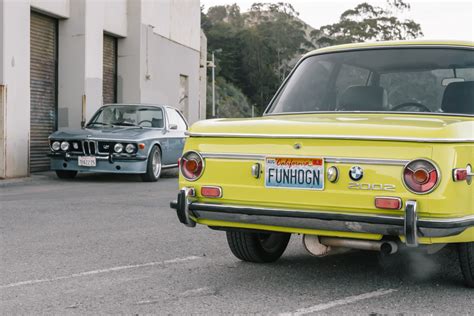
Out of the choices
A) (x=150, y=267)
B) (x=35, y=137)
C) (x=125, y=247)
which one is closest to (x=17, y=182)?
(x=35, y=137)

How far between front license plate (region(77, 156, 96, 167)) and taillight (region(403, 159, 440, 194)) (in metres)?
9.54

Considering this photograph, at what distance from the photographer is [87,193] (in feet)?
36.1

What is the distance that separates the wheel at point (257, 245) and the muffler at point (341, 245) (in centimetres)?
81

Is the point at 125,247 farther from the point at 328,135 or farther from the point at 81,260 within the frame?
the point at 328,135

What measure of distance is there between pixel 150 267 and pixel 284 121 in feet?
5.34

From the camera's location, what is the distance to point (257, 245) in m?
5.31

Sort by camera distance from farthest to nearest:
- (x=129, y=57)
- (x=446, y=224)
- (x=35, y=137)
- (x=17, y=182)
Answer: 1. (x=129, y=57)
2. (x=35, y=137)
3. (x=17, y=182)
4. (x=446, y=224)

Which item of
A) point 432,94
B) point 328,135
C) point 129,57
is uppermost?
point 129,57

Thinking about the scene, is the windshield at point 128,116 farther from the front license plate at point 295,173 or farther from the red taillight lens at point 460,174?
the red taillight lens at point 460,174

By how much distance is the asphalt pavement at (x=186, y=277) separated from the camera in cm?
416

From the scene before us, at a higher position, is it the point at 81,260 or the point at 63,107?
the point at 63,107

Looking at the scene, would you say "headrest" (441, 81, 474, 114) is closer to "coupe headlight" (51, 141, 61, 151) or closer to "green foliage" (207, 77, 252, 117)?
"coupe headlight" (51, 141, 61, 151)

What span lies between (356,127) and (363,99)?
3.65 ft

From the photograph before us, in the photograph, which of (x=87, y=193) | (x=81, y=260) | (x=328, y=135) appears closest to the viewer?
(x=328, y=135)
